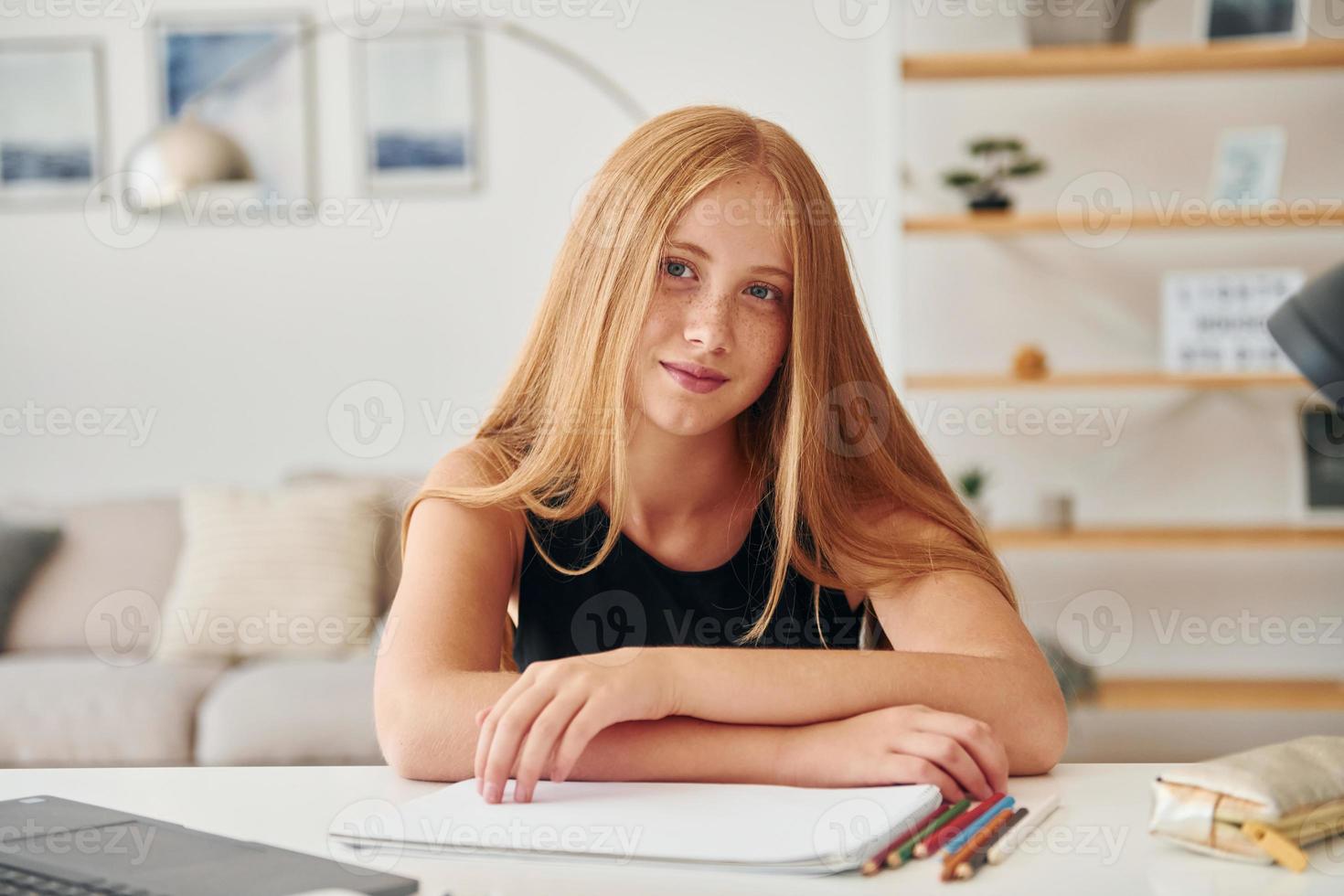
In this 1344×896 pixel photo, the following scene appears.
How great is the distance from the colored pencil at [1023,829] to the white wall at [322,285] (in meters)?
2.55

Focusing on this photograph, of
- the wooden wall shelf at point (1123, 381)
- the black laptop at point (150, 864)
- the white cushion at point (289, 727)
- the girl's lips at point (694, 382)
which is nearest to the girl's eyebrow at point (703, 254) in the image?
the girl's lips at point (694, 382)

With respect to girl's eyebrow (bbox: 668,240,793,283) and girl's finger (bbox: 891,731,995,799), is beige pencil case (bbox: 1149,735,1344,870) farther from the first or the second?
girl's eyebrow (bbox: 668,240,793,283)

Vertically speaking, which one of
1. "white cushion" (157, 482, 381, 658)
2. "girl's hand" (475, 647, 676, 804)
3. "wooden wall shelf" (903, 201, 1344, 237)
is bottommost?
"white cushion" (157, 482, 381, 658)

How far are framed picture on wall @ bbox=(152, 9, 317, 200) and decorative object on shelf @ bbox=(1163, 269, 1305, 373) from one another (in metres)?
A: 2.20

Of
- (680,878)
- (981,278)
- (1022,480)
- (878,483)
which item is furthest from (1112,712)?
(680,878)

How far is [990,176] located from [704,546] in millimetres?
1927

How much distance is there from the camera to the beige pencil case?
0.70 meters

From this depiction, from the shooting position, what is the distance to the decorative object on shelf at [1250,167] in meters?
2.98

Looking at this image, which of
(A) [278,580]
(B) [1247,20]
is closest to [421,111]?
(A) [278,580]

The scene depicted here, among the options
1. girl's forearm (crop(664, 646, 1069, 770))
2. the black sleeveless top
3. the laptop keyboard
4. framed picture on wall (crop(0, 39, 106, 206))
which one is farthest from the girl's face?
framed picture on wall (crop(0, 39, 106, 206))

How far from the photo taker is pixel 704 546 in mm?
1358

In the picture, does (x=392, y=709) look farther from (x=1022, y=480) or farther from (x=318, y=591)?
(x=1022, y=480)

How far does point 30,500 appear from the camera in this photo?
3.38 meters

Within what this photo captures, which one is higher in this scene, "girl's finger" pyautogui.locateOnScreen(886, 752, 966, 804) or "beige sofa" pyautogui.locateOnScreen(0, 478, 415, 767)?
"girl's finger" pyautogui.locateOnScreen(886, 752, 966, 804)
